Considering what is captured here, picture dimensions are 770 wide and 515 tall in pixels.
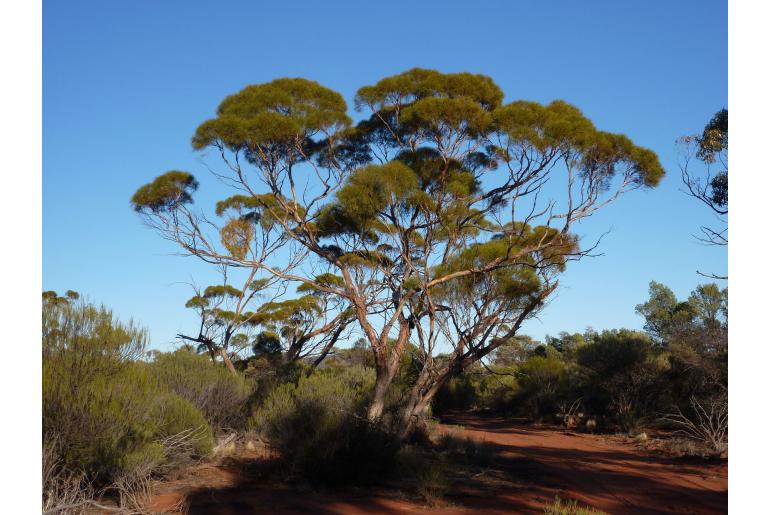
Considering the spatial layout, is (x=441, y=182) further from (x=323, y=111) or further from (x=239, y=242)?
(x=239, y=242)

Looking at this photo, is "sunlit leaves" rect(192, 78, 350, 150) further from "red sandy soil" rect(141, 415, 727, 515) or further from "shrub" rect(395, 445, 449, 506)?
"shrub" rect(395, 445, 449, 506)

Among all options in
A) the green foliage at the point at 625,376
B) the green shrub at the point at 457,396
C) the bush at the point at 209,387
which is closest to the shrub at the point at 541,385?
the green foliage at the point at 625,376

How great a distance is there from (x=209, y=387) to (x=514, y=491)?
610cm

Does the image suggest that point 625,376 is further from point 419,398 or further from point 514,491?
point 514,491

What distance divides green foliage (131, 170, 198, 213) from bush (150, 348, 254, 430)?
3.71 meters

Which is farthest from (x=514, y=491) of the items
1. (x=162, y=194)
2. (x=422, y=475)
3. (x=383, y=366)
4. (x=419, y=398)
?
(x=162, y=194)

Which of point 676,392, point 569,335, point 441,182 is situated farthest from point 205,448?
point 569,335

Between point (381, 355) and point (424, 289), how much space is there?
1577 millimetres

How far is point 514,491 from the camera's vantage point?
29.1 feet

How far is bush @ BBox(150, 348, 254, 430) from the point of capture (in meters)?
11.4

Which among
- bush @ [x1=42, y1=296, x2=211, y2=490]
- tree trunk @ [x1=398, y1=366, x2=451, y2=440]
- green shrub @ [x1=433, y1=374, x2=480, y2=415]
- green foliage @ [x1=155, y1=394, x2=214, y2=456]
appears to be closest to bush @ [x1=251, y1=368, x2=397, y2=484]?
green foliage @ [x1=155, y1=394, x2=214, y2=456]

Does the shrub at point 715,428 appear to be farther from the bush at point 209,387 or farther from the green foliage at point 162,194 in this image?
the green foliage at point 162,194

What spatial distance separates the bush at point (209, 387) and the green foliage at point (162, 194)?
371cm

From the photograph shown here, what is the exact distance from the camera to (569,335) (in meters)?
51.0
